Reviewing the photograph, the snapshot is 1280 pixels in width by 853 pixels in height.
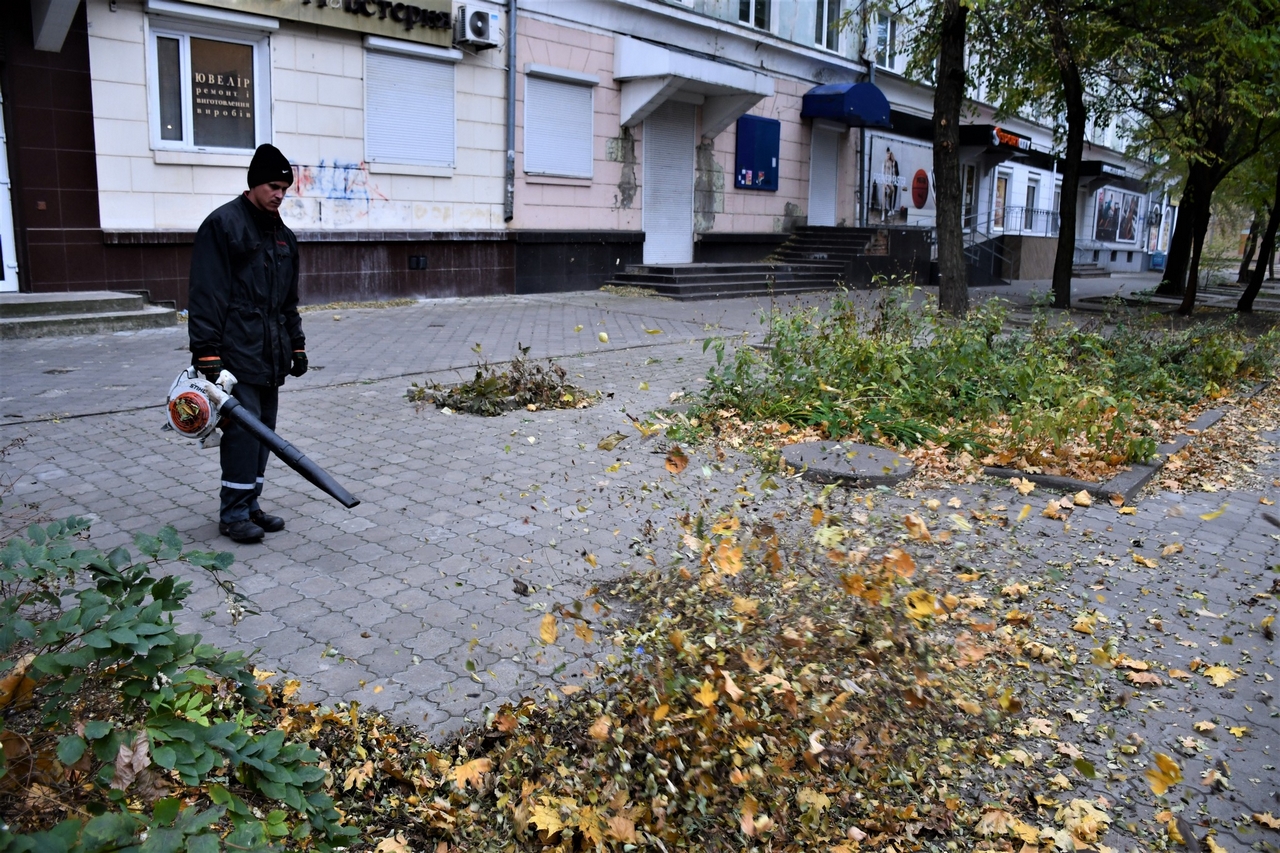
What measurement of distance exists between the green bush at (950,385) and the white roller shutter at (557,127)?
9.34 meters

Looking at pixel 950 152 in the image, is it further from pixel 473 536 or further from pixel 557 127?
pixel 473 536

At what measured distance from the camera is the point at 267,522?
5.32 m

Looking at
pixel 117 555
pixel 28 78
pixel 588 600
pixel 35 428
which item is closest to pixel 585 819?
pixel 117 555

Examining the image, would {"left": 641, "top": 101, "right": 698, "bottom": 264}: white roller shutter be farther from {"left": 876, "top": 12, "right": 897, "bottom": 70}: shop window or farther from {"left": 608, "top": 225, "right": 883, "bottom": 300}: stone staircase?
{"left": 876, "top": 12, "right": 897, "bottom": 70}: shop window

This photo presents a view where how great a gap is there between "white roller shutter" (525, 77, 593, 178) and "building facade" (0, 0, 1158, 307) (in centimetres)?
4

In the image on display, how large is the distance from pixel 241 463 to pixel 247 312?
747 millimetres

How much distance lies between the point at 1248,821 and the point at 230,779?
293 cm

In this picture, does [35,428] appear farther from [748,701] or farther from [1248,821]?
[1248,821]

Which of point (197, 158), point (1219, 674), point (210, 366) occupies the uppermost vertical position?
point (197, 158)

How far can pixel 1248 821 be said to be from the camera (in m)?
3.12

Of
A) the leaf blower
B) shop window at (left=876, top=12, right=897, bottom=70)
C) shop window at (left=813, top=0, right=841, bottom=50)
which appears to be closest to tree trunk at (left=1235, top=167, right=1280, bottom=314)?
shop window at (left=876, top=12, right=897, bottom=70)

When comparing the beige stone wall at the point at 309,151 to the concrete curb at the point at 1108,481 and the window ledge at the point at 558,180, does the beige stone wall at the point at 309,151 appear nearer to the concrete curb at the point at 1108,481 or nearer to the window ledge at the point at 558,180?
the window ledge at the point at 558,180

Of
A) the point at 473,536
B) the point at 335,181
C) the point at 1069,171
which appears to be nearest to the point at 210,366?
the point at 473,536

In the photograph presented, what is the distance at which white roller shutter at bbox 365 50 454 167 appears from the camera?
49.3ft
